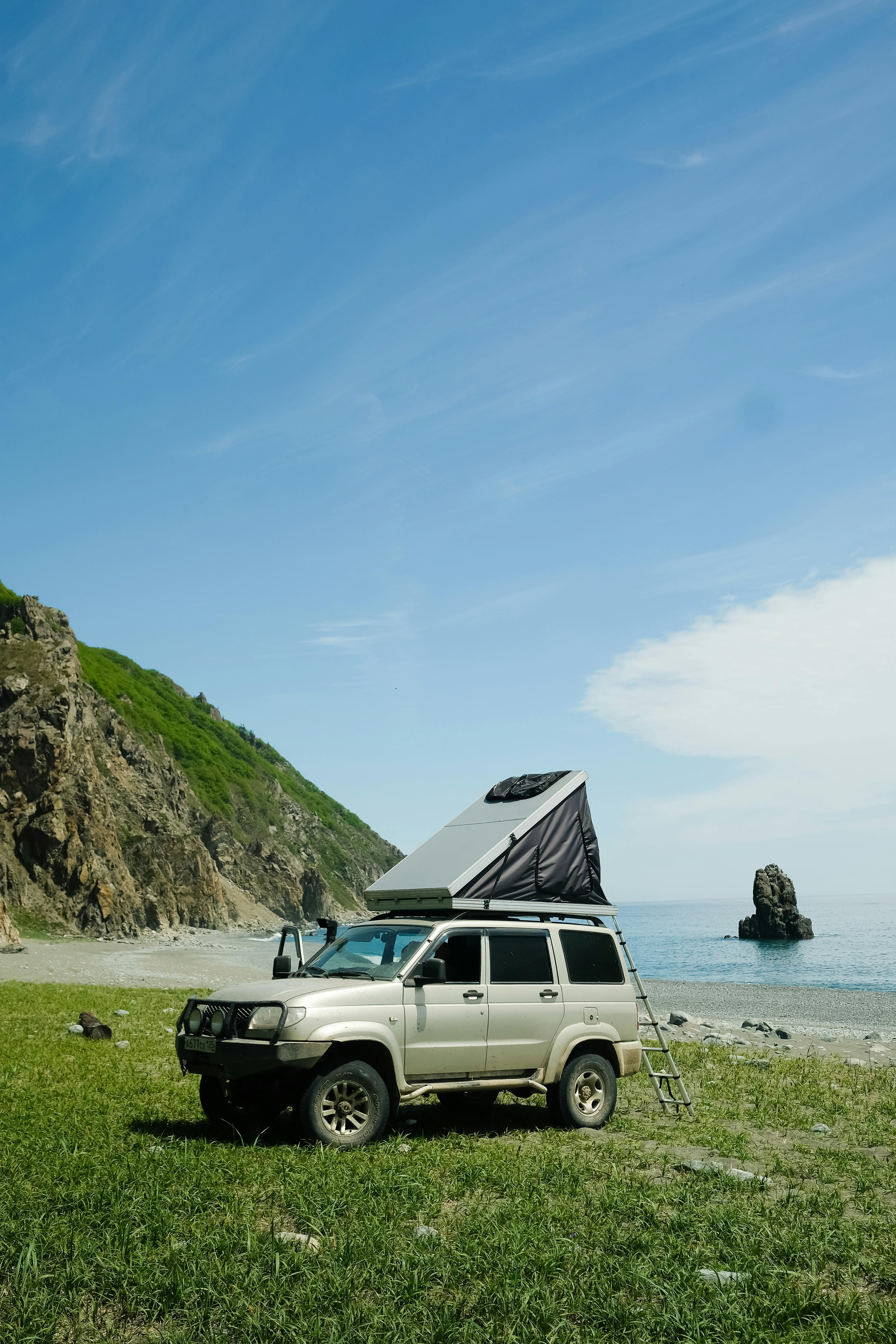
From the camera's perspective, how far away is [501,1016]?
10.0 m

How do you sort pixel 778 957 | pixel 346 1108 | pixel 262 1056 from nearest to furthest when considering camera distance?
pixel 262 1056 < pixel 346 1108 < pixel 778 957

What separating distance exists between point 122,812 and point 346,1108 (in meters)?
91.1

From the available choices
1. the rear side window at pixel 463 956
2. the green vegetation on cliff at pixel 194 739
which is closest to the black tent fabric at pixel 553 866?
the rear side window at pixel 463 956

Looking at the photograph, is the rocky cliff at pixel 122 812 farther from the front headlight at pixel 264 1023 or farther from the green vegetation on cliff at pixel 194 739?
the front headlight at pixel 264 1023

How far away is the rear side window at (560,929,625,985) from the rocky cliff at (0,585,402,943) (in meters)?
40.8

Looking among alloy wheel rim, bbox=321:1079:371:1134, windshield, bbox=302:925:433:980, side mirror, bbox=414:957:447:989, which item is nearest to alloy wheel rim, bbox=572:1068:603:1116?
side mirror, bbox=414:957:447:989

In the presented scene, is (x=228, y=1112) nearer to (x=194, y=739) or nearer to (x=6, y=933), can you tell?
(x=6, y=933)

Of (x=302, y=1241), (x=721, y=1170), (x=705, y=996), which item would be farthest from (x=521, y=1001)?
(x=705, y=996)

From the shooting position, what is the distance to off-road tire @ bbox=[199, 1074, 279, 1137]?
9.29 m

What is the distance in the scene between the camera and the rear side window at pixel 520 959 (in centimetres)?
1028

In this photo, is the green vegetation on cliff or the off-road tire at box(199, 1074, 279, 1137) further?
the green vegetation on cliff

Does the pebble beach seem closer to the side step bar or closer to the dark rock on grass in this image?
the side step bar

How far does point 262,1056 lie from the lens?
8.39 meters

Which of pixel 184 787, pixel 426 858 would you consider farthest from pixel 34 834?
pixel 426 858
